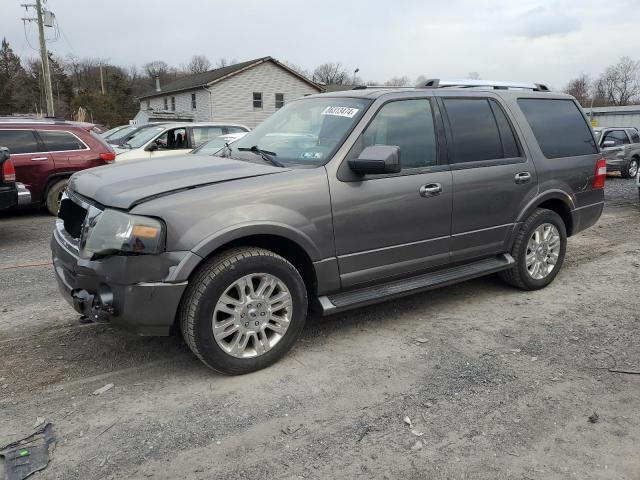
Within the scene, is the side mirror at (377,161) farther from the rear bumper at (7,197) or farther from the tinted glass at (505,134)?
the rear bumper at (7,197)

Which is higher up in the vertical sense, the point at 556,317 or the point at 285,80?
the point at 285,80

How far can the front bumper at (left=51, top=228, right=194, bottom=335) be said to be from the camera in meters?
3.09

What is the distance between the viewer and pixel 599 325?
443cm

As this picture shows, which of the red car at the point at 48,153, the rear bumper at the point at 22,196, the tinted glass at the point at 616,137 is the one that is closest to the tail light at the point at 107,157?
the red car at the point at 48,153

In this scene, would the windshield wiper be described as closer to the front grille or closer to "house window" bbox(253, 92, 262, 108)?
the front grille

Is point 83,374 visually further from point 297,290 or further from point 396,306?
point 396,306

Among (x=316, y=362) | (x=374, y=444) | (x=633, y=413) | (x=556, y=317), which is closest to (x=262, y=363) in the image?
(x=316, y=362)

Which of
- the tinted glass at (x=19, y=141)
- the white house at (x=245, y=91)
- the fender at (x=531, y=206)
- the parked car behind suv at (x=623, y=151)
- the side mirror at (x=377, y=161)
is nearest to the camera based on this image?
the side mirror at (x=377, y=161)

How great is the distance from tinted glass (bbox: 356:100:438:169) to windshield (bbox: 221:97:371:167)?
16 cm

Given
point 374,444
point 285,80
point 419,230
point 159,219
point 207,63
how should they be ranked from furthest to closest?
point 207,63
point 285,80
point 419,230
point 159,219
point 374,444

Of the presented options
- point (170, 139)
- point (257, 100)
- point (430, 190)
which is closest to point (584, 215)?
Result: point (430, 190)

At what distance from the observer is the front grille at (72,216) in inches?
143

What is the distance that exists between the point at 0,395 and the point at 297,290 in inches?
76.6

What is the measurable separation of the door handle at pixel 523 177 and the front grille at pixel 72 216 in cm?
361
